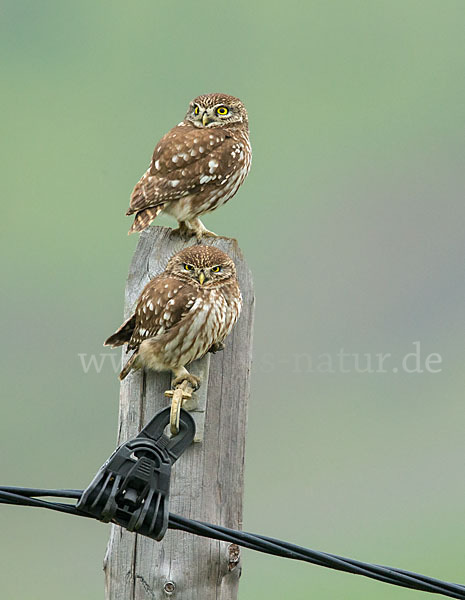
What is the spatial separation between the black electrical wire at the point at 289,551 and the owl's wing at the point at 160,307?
0.72 m

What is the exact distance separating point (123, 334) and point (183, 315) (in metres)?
0.21

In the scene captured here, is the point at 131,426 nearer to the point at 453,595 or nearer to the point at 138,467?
the point at 138,467

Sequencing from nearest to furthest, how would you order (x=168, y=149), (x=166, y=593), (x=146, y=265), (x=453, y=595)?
(x=453, y=595) → (x=166, y=593) → (x=146, y=265) → (x=168, y=149)

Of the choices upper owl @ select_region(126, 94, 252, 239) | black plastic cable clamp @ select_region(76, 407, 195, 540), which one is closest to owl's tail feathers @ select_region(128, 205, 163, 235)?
upper owl @ select_region(126, 94, 252, 239)

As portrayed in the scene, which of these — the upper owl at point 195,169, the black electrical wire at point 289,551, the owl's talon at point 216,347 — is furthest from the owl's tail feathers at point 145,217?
the black electrical wire at point 289,551

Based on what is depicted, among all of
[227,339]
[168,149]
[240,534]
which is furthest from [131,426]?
[168,149]

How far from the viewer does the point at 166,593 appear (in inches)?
95.1

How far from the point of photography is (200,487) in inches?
98.1

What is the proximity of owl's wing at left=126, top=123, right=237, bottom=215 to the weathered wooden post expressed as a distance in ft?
2.09

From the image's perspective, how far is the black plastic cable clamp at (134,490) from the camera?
2010mm

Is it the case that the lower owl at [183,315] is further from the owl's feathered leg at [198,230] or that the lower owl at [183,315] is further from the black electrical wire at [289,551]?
the black electrical wire at [289,551]

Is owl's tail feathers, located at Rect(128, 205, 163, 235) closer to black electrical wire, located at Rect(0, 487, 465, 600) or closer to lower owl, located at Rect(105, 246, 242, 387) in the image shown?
lower owl, located at Rect(105, 246, 242, 387)

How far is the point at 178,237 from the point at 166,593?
118 cm

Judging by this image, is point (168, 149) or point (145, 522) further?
point (168, 149)
